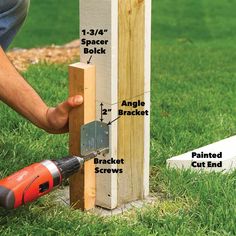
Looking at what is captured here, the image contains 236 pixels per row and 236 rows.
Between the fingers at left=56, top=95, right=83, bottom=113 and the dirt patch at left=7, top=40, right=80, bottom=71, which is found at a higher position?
the fingers at left=56, top=95, right=83, bottom=113

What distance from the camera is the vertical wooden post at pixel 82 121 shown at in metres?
3.22

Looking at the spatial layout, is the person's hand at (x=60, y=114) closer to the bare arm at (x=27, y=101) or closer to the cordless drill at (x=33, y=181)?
the bare arm at (x=27, y=101)

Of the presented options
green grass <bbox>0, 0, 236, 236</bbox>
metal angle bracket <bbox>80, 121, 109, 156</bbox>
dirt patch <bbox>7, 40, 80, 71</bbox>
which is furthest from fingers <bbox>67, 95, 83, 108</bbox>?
dirt patch <bbox>7, 40, 80, 71</bbox>

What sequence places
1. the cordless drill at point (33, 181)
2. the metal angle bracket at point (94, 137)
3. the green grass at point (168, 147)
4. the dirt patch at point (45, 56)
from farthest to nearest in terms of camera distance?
the dirt patch at point (45, 56) → the metal angle bracket at point (94, 137) → the green grass at point (168, 147) → the cordless drill at point (33, 181)

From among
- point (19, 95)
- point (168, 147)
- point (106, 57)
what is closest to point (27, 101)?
point (19, 95)

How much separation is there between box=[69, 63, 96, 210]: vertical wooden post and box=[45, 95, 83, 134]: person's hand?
3cm

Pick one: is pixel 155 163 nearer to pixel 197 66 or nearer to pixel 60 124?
pixel 60 124

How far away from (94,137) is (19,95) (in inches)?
16.9

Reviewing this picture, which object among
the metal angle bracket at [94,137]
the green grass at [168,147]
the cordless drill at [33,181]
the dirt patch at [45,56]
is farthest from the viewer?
the dirt patch at [45,56]

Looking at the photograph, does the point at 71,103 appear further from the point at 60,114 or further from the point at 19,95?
the point at 19,95

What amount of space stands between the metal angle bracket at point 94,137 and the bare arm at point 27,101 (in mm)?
128

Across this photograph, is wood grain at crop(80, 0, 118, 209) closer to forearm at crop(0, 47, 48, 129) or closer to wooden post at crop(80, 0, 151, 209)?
wooden post at crop(80, 0, 151, 209)

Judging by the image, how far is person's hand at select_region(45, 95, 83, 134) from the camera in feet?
10.5

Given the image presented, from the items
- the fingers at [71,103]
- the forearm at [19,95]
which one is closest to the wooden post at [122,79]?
the fingers at [71,103]
